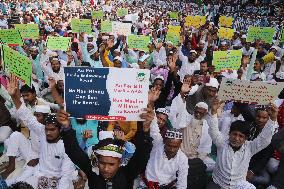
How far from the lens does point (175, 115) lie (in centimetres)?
581

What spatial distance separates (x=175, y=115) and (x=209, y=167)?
982mm

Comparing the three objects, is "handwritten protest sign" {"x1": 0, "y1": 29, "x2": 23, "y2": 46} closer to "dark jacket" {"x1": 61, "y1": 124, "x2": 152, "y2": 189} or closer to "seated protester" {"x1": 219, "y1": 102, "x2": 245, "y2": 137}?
"seated protester" {"x1": 219, "y1": 102, "x2": 245, "y2": 137}

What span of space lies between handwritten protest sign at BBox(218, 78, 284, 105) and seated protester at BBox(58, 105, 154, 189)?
127cm

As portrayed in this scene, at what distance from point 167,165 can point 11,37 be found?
5279mm

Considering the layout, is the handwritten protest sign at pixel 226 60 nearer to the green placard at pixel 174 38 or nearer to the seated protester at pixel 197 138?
the seated protester at pixel 197 138

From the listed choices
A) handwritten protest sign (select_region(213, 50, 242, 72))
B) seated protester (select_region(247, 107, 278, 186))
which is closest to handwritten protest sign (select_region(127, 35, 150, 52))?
handwritten protest sign (select_region(213, 50, 242, 72))

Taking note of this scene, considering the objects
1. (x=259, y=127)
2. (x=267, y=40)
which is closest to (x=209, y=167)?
(x=259, y=127)

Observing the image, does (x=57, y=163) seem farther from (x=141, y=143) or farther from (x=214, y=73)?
(x=214, y=73)

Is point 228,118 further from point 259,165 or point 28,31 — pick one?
point 28,31

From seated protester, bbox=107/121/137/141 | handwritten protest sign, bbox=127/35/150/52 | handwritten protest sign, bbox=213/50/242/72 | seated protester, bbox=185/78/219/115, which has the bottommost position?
seated protester, bbox=107/121/137/141

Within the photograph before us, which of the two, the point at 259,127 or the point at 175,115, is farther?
the point at 175,115

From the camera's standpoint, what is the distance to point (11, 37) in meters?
7.91

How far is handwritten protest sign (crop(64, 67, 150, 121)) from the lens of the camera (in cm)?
329

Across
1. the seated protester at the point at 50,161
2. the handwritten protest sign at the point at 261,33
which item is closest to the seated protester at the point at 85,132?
the seated protester at the point at 50,161
